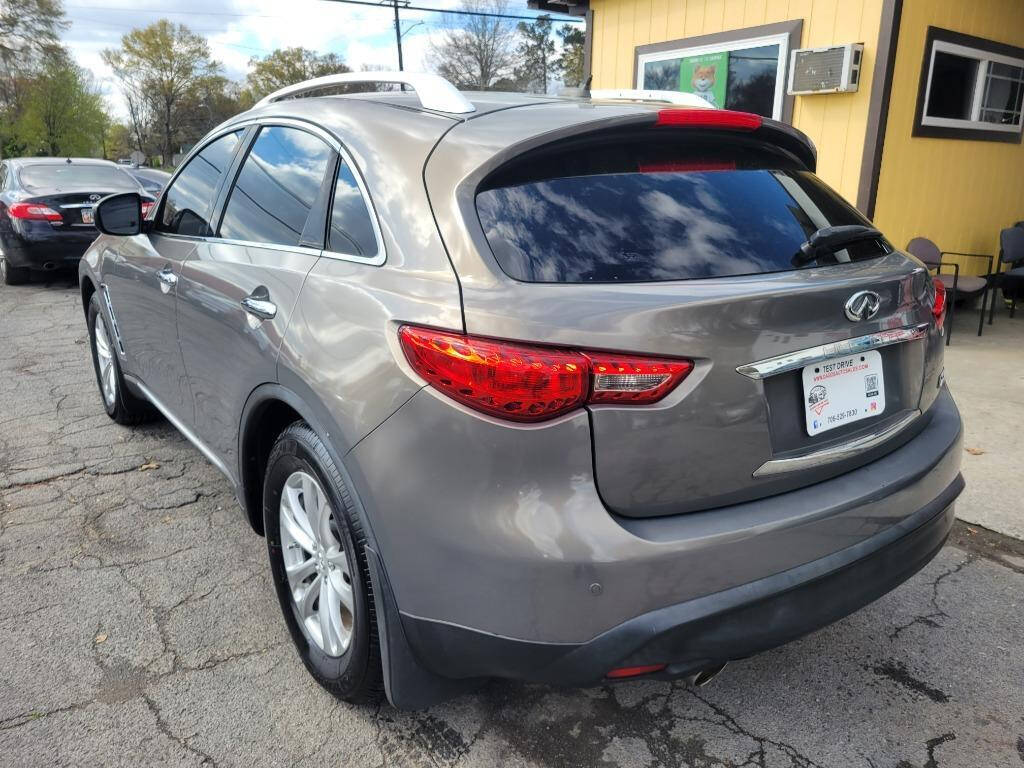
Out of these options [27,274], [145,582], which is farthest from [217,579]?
[27,274]

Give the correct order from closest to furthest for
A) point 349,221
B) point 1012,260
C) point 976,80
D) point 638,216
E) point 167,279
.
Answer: point 638,216, point 349,221, point 167,279, point 976,80, point 1012,260

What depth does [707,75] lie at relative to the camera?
779 centimetres

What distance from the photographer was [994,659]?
258 centimetres

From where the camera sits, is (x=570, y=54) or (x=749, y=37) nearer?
(x=749, y=37)

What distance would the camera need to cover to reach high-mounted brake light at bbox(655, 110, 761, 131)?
2086mm

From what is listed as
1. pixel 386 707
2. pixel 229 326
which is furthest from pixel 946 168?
pixel 386 707

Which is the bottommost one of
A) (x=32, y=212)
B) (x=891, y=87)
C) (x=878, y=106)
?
(x=32, y=212)

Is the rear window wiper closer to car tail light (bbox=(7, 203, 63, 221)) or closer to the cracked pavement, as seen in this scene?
the cracked pavement

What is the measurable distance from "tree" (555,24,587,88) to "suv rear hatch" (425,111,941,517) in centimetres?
4647

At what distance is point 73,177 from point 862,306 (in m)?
11.1

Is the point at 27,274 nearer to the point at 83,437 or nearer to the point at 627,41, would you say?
the point at 83,437

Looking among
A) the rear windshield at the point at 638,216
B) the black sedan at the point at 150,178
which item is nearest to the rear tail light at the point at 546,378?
the rear windshield at the point at 638,216

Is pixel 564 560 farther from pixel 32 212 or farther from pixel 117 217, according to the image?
pixel 32 212

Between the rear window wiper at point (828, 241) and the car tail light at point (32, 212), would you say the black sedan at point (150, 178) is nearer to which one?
the car tail light at point (32, 212)
